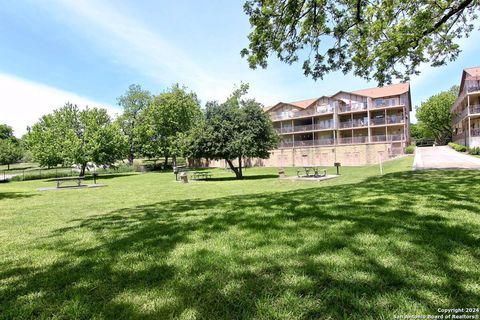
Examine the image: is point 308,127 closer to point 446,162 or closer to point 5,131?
point 446,162

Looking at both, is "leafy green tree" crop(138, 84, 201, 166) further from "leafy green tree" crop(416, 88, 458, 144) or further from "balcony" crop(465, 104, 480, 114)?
"leafy green tree" crop(416, 88, 458, 144)

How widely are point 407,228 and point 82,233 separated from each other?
5.62 m

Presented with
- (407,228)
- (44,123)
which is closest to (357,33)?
Result: (407,228)

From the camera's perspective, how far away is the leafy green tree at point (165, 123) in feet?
151

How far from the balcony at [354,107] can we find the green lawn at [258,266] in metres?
43.7

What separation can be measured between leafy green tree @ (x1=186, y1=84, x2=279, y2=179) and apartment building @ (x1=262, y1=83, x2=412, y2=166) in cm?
2287

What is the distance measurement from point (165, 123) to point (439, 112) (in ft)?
203

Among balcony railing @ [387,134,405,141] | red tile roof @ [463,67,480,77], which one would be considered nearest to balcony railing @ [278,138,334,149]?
balcony railing @ [387,134,405,141]

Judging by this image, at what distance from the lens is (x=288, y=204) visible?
257 inches

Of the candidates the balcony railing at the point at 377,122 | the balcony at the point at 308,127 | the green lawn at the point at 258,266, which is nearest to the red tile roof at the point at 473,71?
the balcony railing at the point at 377,122

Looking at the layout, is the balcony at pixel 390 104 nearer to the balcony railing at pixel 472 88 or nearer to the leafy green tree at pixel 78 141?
the balcony railing at pixel 472 88

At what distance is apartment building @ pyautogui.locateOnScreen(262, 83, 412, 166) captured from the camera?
41.3 metres

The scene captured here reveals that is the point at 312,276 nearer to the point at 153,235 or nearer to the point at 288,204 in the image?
the point at 153,235

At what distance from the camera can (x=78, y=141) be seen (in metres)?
30.3
